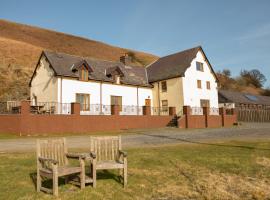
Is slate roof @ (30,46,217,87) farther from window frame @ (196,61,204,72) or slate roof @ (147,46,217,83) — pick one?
window frame @ (196,61,204,72)

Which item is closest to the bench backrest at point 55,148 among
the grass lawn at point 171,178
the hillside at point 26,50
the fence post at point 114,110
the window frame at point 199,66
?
the grass lawn at point 171,178

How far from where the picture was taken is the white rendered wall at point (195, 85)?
35656mm

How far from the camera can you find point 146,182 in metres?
7.52

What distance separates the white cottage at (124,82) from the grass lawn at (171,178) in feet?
60.9

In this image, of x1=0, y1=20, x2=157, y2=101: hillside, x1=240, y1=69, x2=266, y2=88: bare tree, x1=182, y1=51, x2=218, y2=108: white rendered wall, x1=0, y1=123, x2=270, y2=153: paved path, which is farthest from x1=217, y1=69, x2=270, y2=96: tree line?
x1=0, y1=123, x2=270, y2=153: paved path

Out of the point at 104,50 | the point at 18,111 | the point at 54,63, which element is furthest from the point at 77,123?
the point at 104,50

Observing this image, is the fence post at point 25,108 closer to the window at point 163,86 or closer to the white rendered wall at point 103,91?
the white rendered wall at point 103,91

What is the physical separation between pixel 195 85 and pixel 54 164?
3234 cm

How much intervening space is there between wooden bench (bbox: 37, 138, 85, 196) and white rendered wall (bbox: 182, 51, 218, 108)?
28710 mm

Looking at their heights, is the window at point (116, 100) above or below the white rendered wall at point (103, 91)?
below

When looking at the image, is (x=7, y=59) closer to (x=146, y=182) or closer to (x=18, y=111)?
(x=18, y=111)

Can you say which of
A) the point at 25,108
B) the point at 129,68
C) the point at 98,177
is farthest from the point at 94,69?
the point at 98,177

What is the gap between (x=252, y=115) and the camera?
4744 cm

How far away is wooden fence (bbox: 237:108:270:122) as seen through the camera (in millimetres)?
46188
